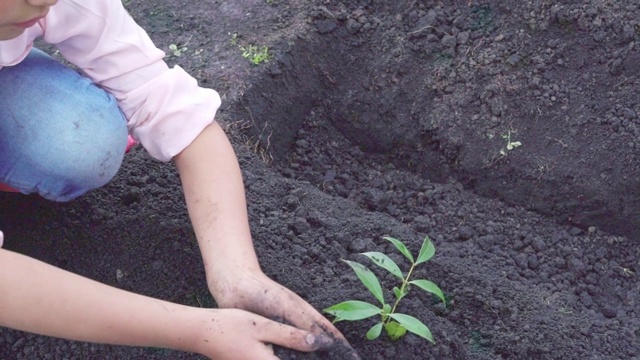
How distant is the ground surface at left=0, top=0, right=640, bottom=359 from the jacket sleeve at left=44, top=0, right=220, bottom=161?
300 mm

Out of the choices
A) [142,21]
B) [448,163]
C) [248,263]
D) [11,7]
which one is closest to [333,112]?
[448,163]

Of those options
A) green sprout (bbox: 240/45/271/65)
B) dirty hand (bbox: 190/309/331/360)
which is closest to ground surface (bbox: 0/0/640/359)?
green sprout (bbox: 240/45/271/65)

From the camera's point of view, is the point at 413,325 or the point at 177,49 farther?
the point at 177,49

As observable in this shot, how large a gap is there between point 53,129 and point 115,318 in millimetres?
603

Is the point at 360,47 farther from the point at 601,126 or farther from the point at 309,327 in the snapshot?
the point at 309,327

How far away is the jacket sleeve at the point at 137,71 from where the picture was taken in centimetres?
166

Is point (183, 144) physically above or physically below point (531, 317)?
above

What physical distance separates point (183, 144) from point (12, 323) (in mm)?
540

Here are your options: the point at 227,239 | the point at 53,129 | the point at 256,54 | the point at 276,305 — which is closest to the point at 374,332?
the point at 276,305

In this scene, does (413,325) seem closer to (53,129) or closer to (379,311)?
(379,311)

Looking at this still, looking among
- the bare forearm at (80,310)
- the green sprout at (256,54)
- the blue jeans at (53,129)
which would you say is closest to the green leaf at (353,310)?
the bare forearm at (80,310)

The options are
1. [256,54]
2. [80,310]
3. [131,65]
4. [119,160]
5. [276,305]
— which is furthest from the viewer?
[256,54]

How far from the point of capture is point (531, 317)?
1.84 meters

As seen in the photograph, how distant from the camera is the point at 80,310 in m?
1.34
